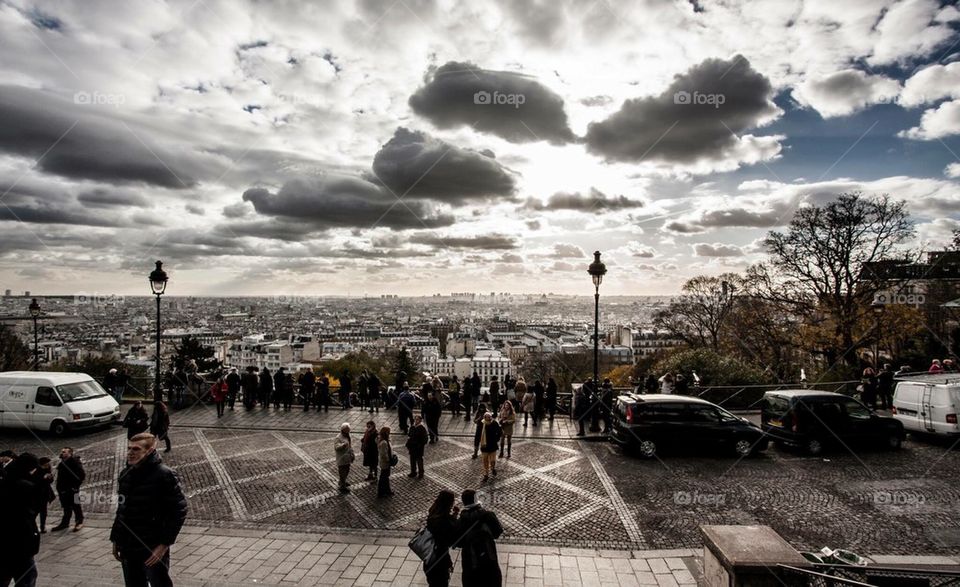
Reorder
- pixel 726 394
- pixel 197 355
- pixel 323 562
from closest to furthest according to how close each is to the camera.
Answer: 1. pixel 323 562
2. pixel 726 394
3. pixel 197 355

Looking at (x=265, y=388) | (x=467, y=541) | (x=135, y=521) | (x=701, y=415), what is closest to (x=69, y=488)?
(x=135, y=521)

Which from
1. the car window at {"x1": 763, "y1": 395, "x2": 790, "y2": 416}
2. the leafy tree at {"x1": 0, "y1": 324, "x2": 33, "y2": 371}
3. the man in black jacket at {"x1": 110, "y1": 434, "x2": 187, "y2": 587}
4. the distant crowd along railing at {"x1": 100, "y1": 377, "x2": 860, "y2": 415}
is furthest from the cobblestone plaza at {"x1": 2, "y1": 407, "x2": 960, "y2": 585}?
the leafy tree at {"x1": 0, "y1": 324, "x2": 33, "y2": 371}

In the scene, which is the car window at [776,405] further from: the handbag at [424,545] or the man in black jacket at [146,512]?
the man in black jacket at [146,512]

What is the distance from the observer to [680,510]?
8.96 metres

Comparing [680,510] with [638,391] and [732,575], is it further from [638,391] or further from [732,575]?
[638,391]

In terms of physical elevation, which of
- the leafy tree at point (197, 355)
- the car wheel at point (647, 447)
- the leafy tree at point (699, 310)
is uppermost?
the leafy tree at point (699, 310)

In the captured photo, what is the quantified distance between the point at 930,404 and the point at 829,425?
3186 mm

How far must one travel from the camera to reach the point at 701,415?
12.5 m

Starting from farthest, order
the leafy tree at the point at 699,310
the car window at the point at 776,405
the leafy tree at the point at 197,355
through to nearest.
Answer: the leafy tree at the point at 699,310, the leafy tree at the point at 197,355, the car window at the point at 776,405

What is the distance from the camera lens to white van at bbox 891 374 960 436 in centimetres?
1270

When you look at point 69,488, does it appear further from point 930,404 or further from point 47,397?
point 930,404

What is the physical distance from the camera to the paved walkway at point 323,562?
21.1 ft

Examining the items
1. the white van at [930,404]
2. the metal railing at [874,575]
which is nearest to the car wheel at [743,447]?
the white van at [930,404]

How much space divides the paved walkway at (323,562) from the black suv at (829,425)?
718cm
